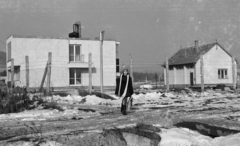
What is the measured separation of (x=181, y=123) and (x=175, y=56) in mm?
39017

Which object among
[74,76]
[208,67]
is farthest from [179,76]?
[74,76]

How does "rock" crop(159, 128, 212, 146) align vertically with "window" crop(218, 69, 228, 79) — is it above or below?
below

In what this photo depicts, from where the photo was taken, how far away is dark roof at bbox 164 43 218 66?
3847 centimetres

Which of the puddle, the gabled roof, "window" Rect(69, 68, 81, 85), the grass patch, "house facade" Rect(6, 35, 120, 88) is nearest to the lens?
the puddle

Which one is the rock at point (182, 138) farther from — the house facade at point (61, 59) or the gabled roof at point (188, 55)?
the gabled roof at point (188, 55)

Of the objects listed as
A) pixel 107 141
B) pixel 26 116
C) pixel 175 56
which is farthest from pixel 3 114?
pixel 175 56

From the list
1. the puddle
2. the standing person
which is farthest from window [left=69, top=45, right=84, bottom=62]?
the puddle

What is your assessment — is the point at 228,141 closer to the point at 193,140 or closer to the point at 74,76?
the point at 193,140

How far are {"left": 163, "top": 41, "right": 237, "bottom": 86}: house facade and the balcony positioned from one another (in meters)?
14.6

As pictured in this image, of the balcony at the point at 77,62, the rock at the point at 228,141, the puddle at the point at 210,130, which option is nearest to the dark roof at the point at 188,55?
the balcony at the point at 77,62

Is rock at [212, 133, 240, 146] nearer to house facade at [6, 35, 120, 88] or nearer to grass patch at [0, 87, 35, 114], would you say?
grass patch at [0, 87, 35, 114]

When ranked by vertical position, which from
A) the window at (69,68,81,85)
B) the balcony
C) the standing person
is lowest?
the standing person

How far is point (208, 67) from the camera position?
37.8 metres

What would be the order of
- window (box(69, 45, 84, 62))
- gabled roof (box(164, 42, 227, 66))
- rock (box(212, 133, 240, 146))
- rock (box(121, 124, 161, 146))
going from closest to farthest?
1. rock (box(212, 133, 240, 146))
2. rock (box(121, 124, 161, 146))
3. window (box(69, 45, 84, 62))
4. gabled roof (box(164, 42, 227, 66))
